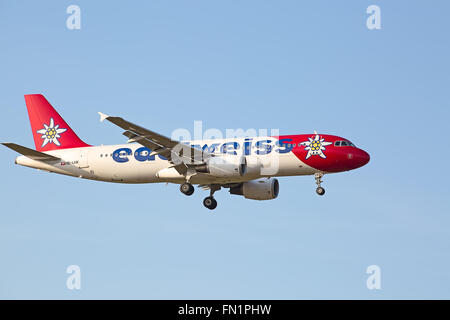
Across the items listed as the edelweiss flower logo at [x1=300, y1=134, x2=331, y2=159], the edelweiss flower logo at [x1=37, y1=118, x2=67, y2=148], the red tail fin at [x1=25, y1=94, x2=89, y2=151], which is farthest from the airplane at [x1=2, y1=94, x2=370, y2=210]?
the edelweiss flower logo at [x1=37, y1=118, x2=67, y2=148]

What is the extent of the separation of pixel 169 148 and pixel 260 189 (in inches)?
359

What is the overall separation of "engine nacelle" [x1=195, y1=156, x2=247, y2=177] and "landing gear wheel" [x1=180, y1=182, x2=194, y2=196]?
2.12 m

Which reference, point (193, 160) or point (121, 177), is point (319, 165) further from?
point (121, 177)

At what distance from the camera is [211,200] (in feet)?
195

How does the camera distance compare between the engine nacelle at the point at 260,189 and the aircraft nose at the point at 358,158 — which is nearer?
the aircraft nose at the point at 358,158

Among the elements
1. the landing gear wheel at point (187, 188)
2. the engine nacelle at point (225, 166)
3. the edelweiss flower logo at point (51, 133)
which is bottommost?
the landing gear wheel at point (187, 188)

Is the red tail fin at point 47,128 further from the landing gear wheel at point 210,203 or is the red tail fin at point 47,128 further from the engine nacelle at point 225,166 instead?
the engine nacelle at point 225,166

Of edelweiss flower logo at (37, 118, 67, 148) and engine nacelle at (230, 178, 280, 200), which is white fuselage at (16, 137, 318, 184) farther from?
engine nacelle at (230, 178, 280, 200)

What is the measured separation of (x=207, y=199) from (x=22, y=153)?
1316cm

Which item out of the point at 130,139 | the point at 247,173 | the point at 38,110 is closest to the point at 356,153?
the point at 247,173

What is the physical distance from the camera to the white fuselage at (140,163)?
178 ft

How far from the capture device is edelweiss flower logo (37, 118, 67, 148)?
201 feet

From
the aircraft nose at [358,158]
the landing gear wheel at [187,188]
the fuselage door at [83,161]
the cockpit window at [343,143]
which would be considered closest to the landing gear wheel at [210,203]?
the landing gear wheel at [187,188]

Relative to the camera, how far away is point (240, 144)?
181ft
